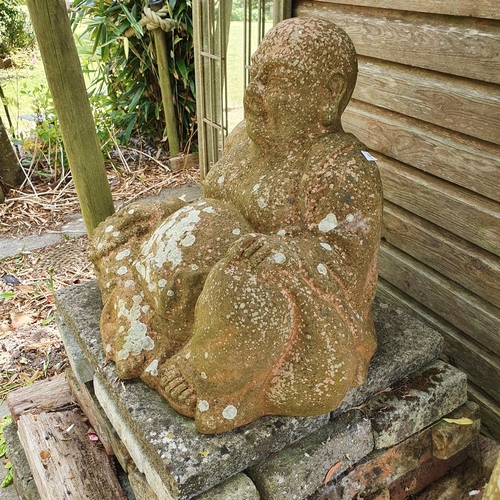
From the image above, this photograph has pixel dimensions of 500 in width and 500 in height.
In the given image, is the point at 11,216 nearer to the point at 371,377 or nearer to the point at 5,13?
the point at 371,377

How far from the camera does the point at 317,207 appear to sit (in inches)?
65.0

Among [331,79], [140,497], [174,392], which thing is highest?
[331,79]

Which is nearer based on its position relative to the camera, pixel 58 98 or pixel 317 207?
pixel 317 207

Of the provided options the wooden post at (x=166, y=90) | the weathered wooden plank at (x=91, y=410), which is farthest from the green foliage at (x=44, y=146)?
the weathered wooden plank at (x=91, y=410)

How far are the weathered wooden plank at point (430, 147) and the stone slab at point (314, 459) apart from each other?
1.09 metres

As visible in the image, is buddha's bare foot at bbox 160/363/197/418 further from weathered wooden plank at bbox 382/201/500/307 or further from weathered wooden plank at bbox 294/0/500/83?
weathered wooden plank at bbox 294/0/500/83

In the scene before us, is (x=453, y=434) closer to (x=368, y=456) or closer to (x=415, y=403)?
(x=415, y=403)

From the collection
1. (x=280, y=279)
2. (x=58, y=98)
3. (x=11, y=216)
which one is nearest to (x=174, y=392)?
(x=280, y=279)

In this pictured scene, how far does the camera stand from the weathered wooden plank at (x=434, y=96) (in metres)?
2.06

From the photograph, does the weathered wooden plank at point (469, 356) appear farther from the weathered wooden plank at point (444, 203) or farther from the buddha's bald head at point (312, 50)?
the buddha's bald head at point (312, 50)

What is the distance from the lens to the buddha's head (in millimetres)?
1625

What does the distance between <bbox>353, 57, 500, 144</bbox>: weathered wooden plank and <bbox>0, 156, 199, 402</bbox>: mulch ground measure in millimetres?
2250

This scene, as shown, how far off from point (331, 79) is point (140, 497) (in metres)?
1.60

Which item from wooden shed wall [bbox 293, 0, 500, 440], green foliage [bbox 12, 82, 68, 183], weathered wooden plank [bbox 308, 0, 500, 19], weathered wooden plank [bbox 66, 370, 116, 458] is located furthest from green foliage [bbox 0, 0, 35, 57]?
Result: weathered wooden plank [bbox 308, 0, 500, 19]
